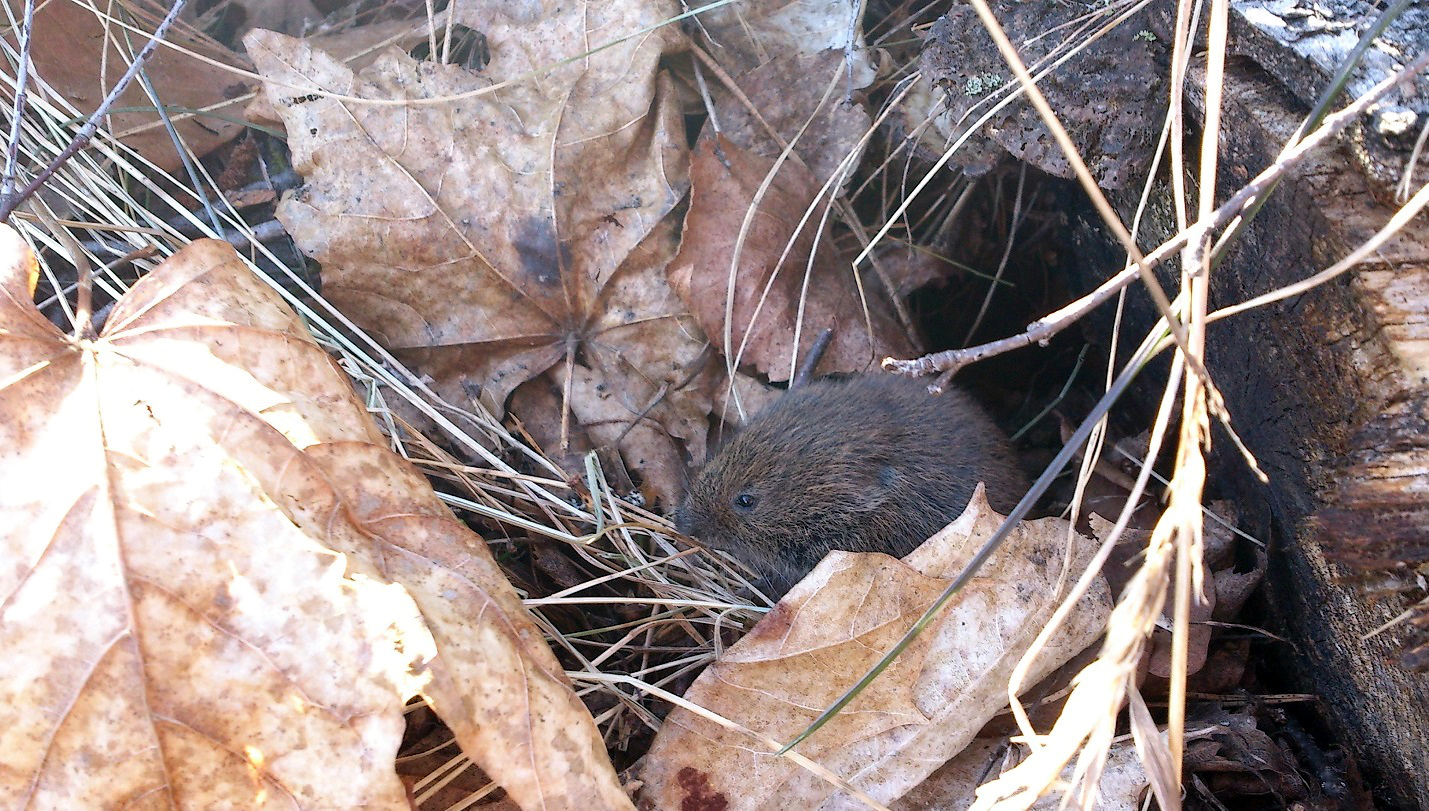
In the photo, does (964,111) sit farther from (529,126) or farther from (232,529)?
(232,529)

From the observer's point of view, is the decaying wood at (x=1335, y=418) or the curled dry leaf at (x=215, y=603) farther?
the decaying wood at (x=1335, y=418)

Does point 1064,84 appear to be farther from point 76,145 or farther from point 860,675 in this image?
point 76,145

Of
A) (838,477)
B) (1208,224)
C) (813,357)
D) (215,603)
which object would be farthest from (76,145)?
(1208,224)

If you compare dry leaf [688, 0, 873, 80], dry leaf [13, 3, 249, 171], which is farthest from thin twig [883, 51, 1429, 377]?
dry leaf [13, 3, 249, 171]

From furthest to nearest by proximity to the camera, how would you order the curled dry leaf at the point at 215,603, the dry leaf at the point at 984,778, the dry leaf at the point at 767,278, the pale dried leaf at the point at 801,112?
1. the pale dried leaf at the point at 801,112
2. the dry leaf at the point at 767,278
3. the dry leaf at the point at 984,778
4. the curled dry leaf at the point at 215,603

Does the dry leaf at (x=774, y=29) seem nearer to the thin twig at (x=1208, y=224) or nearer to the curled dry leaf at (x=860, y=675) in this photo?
the curled dry leaf at (x=860, y=675)

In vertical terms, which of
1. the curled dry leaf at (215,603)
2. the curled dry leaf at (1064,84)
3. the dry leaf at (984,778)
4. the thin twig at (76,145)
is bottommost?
the dry leaf at (984,778)

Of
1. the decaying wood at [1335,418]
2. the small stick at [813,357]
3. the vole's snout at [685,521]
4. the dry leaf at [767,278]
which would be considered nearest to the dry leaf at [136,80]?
the dry leaf at [767,278]
